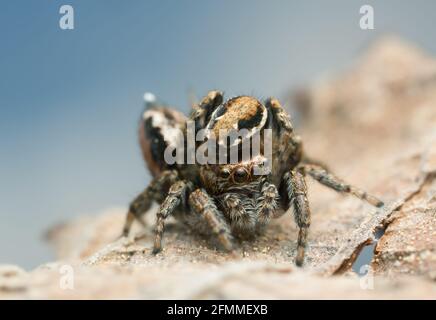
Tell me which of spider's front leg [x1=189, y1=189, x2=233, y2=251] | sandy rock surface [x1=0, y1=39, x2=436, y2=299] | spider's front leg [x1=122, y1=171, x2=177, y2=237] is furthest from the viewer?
spider's front leg [x1=122, y1=171, x2=177, y2=237]

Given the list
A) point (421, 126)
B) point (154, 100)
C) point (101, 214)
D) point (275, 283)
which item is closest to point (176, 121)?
point (154, 100)

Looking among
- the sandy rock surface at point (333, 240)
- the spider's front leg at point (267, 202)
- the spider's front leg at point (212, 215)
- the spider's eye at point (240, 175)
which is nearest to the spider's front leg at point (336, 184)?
the sandy rock surface at point (333, 240)

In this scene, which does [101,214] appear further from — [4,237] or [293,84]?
[293,84]

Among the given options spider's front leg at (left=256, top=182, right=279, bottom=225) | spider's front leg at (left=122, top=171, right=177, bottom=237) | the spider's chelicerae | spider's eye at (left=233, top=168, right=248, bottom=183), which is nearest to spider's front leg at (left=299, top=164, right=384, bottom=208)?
the spider's chelicerae

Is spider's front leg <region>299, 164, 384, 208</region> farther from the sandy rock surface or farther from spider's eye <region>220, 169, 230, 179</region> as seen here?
spider's eye <region>220, 169, 230, 179</region>

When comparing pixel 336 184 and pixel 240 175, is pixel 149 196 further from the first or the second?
pixel 336 184
